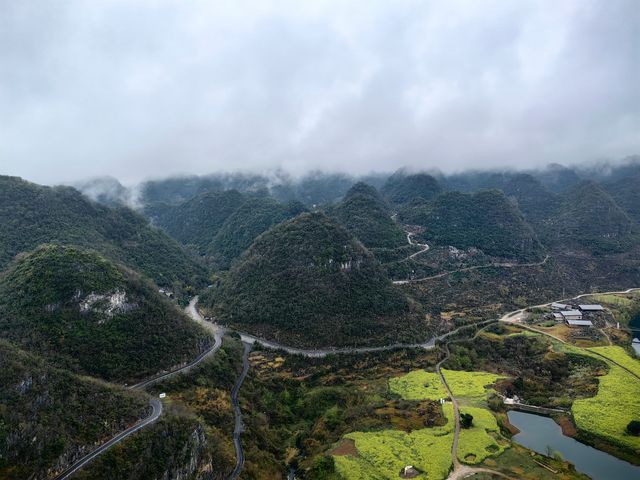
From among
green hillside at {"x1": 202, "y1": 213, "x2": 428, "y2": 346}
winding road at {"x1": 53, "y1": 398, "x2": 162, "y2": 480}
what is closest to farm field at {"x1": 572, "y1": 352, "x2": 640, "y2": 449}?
green hillside at {"x1": 202, "y1": 213, "x2": 428, "y2": 346}

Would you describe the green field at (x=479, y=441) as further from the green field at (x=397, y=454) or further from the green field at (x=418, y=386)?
the green field at (x=418, y=386)

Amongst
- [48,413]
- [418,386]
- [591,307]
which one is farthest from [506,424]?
[591,307]

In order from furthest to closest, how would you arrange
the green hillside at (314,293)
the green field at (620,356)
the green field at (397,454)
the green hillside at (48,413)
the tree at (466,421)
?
the green hillside at (314,293) → the green field at (620,356) → the tree at (466,421) → the green field at (397,454) → the green hillside at (48,413)

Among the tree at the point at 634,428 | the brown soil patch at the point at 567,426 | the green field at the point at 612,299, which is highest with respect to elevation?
the tree at the point at 634,428

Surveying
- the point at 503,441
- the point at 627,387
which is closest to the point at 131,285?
the point at 503,441

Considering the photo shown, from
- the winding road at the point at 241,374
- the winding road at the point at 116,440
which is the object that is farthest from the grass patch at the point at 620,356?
the winding road at the point at 116,440

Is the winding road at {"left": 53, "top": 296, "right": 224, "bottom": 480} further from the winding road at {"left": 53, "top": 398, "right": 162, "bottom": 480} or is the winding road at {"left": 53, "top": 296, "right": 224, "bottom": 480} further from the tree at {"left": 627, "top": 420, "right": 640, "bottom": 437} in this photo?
the tree at {"left": 627, "top": 420, "right": 640, "bottom": 437}
